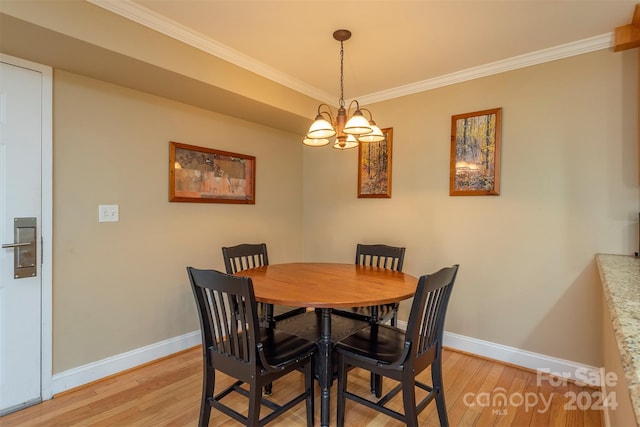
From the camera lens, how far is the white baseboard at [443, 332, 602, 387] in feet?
7.27

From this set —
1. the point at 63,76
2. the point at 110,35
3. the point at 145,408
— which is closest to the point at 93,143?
Result: the point at 63,76

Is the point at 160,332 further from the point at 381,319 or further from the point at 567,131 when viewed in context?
the point at 567,131

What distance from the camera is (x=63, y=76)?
208 cm

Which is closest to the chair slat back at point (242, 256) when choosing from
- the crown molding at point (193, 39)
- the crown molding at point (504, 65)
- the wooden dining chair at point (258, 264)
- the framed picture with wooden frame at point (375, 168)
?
the wooden dining chair at point (258, 264)

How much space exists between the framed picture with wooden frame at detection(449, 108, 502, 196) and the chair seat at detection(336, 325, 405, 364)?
56.9 inches

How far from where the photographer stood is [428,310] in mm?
1568

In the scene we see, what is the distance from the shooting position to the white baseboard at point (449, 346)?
216cm

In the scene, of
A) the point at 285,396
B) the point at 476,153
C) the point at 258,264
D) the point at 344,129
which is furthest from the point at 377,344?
the point at 476,153

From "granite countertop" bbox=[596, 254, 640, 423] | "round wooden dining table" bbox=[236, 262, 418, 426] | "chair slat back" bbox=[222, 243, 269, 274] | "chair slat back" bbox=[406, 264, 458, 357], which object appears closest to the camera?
"granite countertop" bbox=[596, 254, 640, 423]

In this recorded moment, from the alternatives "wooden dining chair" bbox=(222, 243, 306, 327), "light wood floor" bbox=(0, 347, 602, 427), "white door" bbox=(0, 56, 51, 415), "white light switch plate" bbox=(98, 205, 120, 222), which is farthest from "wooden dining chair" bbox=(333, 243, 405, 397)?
"white door" bbox=(0, 56, 51, 415)

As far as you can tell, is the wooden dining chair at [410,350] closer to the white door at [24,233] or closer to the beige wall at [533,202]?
the beige wall at [533,202]

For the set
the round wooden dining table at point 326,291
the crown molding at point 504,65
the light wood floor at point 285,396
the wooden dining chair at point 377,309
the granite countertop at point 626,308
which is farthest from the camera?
the crown molding at point 504,65

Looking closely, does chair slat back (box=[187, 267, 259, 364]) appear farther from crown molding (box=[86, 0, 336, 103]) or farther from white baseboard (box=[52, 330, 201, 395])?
crown molding (box=[86, 0, 336, 103])

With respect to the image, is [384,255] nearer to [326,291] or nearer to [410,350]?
[326,291]
